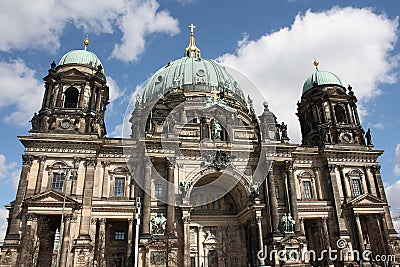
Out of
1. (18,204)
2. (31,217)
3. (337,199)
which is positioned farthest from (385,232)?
(18,204)

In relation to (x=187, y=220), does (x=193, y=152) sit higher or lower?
higher

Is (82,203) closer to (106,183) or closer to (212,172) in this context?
(106,183)

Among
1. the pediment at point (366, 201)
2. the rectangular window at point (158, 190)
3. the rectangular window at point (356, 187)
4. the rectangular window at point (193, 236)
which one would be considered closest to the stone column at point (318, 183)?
the pediment at point (366, 201)

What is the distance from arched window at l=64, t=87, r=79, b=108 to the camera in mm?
37188

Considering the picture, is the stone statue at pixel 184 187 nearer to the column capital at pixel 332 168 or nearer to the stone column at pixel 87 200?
the stone column at pixel 87 200

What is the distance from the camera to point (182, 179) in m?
34.6

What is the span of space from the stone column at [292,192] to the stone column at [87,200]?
1909 centimetres

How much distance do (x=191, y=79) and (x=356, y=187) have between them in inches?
990

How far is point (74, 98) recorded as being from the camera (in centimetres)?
3806

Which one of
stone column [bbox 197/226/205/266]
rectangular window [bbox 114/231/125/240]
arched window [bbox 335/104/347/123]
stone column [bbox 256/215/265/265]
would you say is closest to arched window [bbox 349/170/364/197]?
arched window [bbox 335/104/347/123]

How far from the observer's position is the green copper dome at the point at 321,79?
1740 inches

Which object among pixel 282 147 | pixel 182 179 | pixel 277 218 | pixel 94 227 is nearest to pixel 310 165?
pixel 282 147

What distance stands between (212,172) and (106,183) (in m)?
10.4

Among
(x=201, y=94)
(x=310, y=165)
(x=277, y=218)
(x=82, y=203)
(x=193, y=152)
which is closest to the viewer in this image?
(x=82, y=203)
